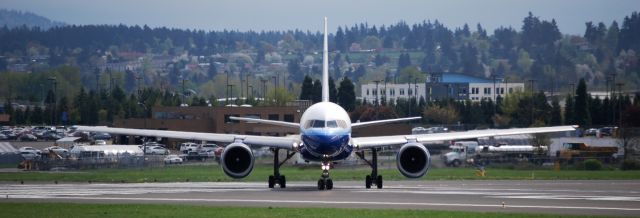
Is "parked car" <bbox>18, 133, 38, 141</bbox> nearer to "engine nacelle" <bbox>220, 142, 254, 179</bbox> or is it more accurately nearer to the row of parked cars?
the row of parked cars

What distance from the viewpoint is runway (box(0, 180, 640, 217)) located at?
3834 centimetres

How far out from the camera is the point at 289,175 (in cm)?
6372

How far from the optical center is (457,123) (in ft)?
452

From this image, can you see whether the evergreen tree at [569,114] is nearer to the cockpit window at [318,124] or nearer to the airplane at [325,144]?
the airplane at [325,144]

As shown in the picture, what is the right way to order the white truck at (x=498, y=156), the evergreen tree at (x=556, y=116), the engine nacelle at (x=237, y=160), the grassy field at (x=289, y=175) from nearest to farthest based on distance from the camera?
the engine nacelle at (x=237, y=160)
the grassy field at (x=289, y=175)
the white truck at (x=498, y=156)
the evergreen tree at (x=556, y=116)

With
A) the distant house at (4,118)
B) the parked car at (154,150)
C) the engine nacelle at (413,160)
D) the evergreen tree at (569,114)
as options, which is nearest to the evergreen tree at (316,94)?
the evergreen tree at (569,114)

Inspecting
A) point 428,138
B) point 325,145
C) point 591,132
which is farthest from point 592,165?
point 591,132

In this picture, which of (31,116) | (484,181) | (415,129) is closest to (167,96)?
(31,116)

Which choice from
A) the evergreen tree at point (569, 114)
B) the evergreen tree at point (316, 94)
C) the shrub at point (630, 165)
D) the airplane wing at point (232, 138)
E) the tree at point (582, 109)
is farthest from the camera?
the evergreen tree at point (316, 94)

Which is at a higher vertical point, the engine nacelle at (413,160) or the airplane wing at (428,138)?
the airplane wing at (428,138)

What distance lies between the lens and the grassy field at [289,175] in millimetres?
61794

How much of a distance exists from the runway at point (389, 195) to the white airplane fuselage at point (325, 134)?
136 cm

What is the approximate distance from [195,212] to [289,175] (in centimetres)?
2800

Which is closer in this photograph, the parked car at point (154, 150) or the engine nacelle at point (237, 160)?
the engine nacelle at point (237, 160)
